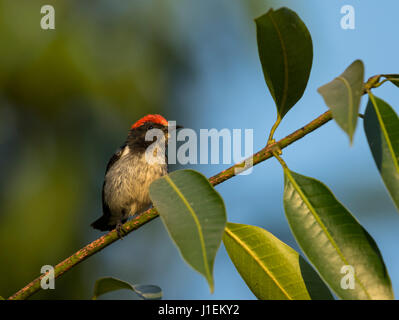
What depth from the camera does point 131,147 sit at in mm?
4926

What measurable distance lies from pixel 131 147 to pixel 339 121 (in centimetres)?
381

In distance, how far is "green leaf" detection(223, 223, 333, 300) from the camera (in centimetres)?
176

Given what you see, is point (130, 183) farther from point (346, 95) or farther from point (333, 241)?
point (346, 95)

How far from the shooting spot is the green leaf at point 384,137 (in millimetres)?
1527

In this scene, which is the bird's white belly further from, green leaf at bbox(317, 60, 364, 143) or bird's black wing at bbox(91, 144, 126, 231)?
green leaf at bbox(317, 60, 364, 143)

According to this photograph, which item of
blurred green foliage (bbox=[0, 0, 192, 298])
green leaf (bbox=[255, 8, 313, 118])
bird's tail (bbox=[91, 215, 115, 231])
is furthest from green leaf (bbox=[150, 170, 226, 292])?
blurred green foliage (bbox=[0, 0, 192, 298])

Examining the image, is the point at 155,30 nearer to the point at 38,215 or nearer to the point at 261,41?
the point at 38,215

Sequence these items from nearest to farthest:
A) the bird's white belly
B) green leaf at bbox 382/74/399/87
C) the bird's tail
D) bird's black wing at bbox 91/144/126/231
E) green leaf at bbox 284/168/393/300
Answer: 1. green leaf at bbox 284/168/393/300
2. green leaf at bbox 382/74/399/87
3. the bird's white belly
4. bird's black wing at bbox 91/144/126/231
5. the bird's tail

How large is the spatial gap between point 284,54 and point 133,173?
2.95 m

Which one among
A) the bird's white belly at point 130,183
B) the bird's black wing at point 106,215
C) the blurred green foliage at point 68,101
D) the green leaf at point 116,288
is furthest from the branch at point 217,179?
the blurred green foliage at point 68,101

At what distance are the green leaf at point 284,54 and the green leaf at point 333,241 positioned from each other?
41 cm

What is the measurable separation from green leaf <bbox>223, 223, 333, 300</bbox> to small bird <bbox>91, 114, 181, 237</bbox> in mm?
2665

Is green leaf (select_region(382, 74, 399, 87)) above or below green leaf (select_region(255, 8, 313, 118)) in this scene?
below
